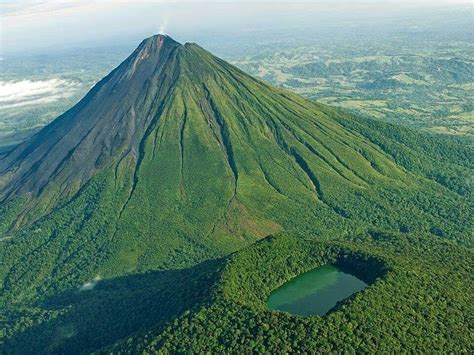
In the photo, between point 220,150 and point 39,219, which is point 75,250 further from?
point 220,150

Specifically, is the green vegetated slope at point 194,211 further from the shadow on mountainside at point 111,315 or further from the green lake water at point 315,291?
the green lake water at point 315,291

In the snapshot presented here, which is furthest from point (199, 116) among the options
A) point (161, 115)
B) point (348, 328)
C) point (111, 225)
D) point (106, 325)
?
point (348, 328)

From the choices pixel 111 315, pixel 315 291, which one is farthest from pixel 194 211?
pixel 315 291

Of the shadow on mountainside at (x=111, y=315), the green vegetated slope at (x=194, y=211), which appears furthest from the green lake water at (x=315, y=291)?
the shadow on mountainside at (x=111, y=315)

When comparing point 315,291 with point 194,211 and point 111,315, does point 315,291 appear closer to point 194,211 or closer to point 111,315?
point 111,315

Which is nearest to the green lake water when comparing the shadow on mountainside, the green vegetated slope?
the green vegetated slope
